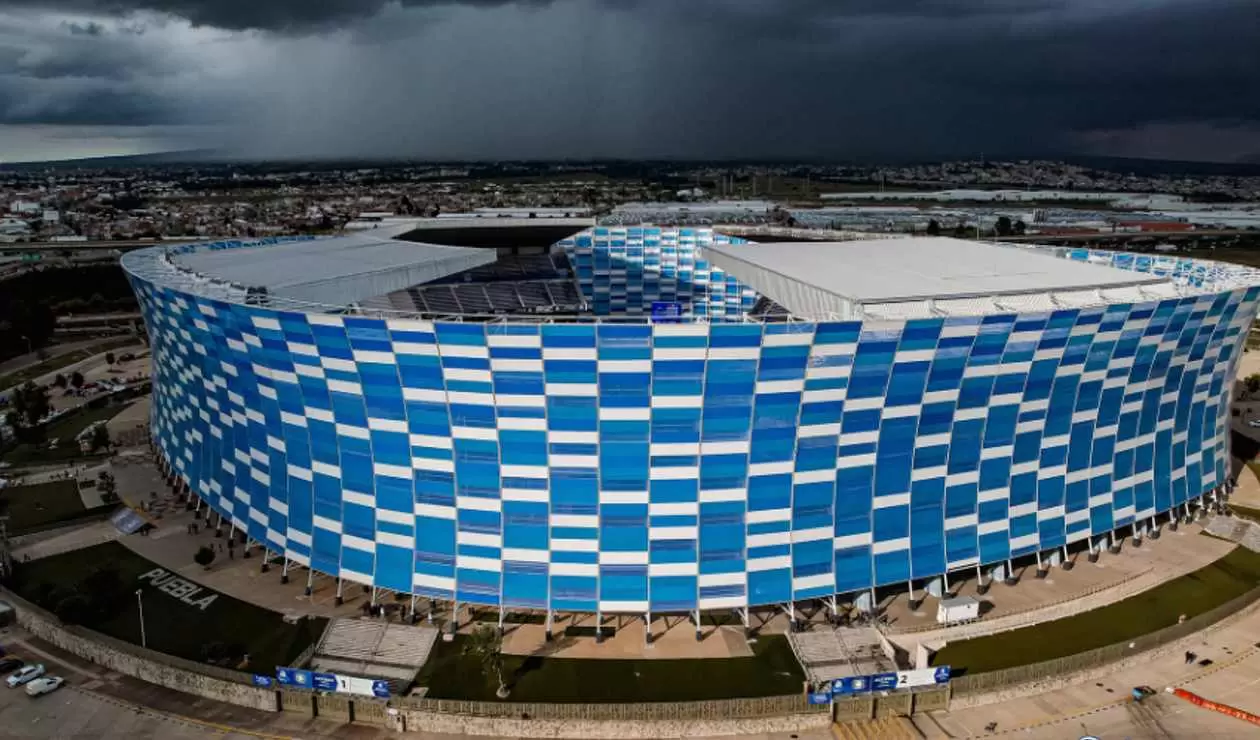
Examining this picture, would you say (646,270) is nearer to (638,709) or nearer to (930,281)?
(930,281)

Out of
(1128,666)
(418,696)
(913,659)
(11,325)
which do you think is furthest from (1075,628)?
(11,325)

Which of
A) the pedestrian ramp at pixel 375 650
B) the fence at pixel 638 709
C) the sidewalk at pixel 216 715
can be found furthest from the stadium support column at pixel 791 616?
the pedestrian ramp at pixel 375 650

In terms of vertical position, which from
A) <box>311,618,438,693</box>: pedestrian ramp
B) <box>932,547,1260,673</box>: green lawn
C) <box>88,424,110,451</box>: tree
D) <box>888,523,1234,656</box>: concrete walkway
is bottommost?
<box>932,547,1260,673</box>: green lawn

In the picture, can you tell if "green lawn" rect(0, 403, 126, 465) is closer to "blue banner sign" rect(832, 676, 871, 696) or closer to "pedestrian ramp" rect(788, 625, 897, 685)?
"pedestrian ramp" rect(788, 625, 897, 685)

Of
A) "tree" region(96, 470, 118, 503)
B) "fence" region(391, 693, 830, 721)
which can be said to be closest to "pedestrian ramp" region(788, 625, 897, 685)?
"fence" region(391, 693, 830, 721)

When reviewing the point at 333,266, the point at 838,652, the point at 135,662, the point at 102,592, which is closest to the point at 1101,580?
the point at 838,652
